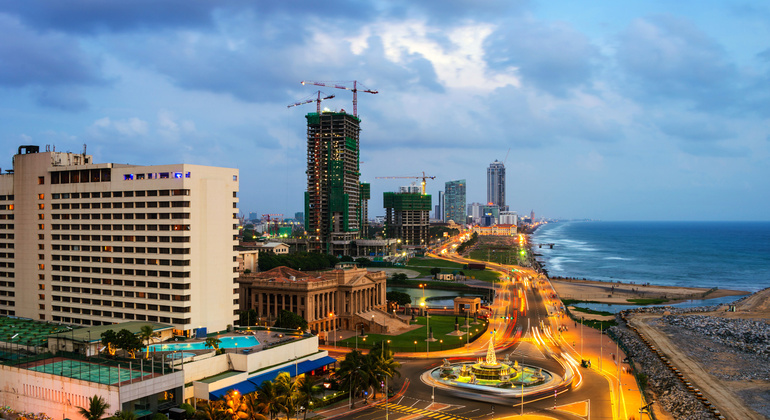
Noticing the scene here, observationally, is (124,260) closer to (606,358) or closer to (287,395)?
(287,395)

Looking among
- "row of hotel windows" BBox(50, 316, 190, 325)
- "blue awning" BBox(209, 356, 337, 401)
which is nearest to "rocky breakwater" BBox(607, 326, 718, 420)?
"blue awning" BBox(209, 356, 337, 401)

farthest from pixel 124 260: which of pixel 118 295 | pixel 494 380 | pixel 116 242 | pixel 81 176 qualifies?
pixel 494 380

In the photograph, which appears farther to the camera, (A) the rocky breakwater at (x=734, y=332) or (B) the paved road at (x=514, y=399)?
(A) the rocky breakwater at (x=734, y=332)

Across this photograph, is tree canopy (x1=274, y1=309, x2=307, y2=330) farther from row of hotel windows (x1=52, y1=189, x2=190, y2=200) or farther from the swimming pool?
row of hotel windows (x1=52, y1=189, x2=190, y2=200)

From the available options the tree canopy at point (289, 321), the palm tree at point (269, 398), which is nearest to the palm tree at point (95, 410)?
the palm tree at point (269, 398)

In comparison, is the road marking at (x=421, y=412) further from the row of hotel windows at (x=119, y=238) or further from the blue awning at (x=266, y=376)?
the row of hotel windows at (x=119, y=238)

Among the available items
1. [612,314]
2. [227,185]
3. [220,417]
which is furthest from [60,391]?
[612,314]
